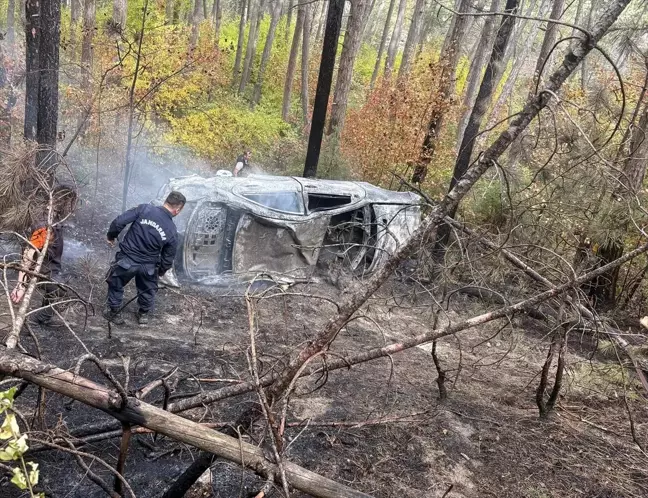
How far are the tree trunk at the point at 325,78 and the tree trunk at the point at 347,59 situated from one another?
1.48 meters

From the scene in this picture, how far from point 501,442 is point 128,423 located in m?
3.37

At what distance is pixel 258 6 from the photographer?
20266mm

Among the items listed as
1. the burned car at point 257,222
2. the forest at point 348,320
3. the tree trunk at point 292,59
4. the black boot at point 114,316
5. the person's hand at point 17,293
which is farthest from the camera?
the tree trunk at point 292,59

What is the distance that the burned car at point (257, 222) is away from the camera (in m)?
6.53

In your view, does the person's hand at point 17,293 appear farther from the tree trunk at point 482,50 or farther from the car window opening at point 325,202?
the tree trunk at point 482,50

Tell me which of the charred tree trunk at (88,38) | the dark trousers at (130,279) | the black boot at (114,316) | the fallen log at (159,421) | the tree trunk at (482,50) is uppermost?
the tree trunk at (482,50)

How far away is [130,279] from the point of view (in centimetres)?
558

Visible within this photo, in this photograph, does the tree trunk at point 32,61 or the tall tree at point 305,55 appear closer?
the tree trunk at point 32,61

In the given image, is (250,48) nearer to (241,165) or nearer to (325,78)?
(241,165)

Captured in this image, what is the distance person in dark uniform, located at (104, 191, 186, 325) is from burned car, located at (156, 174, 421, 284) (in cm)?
87

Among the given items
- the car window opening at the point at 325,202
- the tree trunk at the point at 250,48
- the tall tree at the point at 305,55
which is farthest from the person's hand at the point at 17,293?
the tree trunk at the point at 250,48

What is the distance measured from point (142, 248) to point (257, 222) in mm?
1916

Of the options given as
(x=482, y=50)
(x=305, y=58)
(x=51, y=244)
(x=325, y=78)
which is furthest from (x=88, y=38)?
(x=482, y=50)

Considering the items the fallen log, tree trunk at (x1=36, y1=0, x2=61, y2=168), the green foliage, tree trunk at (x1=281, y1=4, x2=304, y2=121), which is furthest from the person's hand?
tree trunk at (x1=281, y1=4, x2=304, y2=121)
